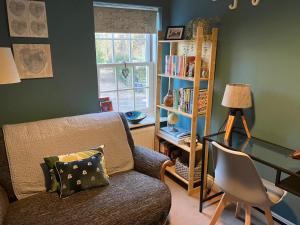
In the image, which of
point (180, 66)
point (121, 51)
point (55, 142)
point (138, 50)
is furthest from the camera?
point (138, 50)

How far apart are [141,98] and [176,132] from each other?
0.66 m

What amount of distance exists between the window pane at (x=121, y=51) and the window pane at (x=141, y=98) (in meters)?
Result: 0.42

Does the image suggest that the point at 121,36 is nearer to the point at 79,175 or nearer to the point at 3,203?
the point at 79,175

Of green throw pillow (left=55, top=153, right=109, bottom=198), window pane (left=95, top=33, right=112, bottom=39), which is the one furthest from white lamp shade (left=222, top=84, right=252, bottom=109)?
window pane (left=95, top=33, right=112, bottom=39)

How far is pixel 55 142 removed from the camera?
201cm

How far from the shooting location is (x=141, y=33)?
8.93 feet

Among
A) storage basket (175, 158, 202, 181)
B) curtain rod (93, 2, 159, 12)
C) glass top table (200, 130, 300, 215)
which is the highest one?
curtain rod (93, 2, 159, 12)

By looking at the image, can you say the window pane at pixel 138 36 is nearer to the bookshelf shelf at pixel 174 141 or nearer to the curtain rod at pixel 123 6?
the curtain rod at pixel 123 6

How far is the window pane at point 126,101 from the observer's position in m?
2.89

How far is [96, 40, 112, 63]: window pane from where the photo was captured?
2607 mm

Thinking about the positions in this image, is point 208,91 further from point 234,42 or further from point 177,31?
point 177,31

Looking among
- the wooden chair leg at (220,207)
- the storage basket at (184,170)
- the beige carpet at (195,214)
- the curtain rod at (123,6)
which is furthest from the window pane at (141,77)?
the wooden chair leg at (220,207)

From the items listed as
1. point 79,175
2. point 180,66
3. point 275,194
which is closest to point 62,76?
point 79,175

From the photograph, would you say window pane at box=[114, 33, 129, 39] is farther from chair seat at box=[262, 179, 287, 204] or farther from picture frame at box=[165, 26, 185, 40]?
chair seat at box=[262, 179, 287, 204]
